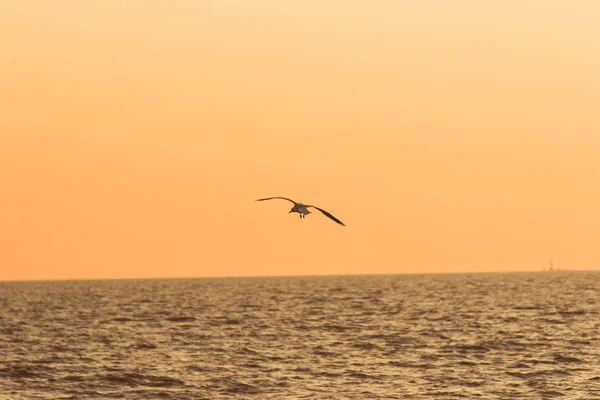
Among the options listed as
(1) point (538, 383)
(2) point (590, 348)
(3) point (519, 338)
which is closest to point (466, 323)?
(3) point (519, 338)

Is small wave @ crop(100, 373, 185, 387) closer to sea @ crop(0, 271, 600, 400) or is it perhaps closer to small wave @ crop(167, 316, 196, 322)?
sea @ crop(0, 271, 600, 400)

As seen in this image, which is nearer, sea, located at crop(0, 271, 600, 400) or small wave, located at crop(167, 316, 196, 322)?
sea, located at crop(0, 271, 600, 400)

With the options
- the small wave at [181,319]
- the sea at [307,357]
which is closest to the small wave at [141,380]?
the sea at [307,357]

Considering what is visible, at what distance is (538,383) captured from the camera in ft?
150

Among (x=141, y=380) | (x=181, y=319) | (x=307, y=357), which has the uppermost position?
(x=181, y=319)

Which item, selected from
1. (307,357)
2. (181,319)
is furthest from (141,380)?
(181,319)

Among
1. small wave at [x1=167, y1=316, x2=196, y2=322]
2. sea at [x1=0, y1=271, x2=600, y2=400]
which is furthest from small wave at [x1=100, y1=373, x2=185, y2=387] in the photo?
small wave at [x1=167, y1=316, x2=196, y2=322]

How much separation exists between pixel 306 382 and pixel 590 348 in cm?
2092

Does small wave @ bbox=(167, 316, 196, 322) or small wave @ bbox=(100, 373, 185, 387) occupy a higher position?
small wave @ bbox=(167, 316, 196, 322)

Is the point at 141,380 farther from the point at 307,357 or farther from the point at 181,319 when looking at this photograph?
the point at 181,319

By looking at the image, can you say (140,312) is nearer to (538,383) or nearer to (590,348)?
(590,348)

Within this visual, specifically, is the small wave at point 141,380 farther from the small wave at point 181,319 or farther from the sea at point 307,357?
the small wave at point 181,319

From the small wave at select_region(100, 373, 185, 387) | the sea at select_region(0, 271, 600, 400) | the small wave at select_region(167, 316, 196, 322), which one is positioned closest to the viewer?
the sea at select_region(0, 271, 600, 400)

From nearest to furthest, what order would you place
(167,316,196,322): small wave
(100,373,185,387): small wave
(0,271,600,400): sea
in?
(0,271,600,400): sea, (100,373,185,387): small wave, (167,316,196,322): small wave
